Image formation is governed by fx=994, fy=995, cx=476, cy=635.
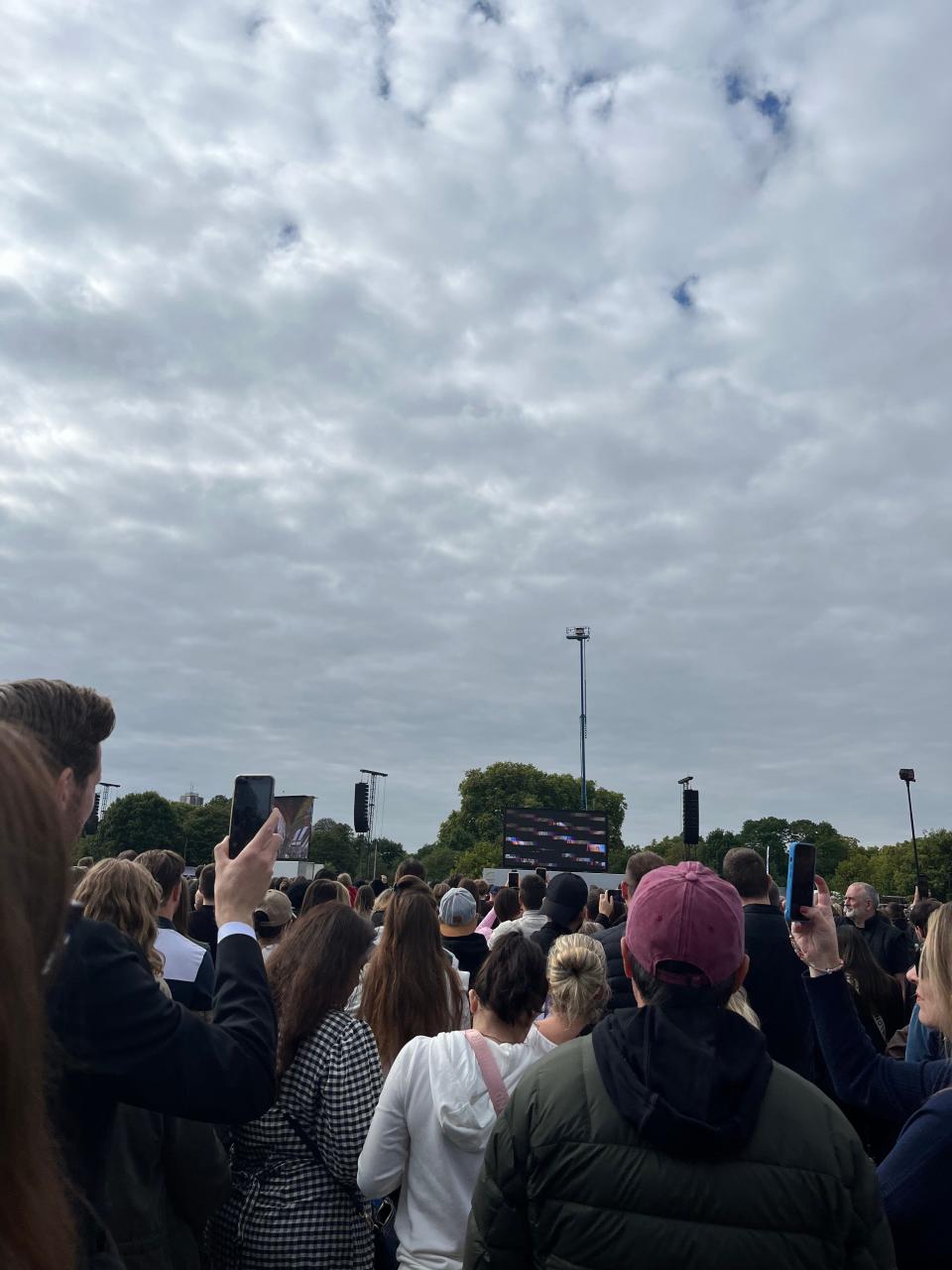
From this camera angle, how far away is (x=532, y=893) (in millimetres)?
9117

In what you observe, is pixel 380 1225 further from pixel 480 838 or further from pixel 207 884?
pixel 480 838

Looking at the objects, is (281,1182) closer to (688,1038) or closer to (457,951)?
(688,1038)

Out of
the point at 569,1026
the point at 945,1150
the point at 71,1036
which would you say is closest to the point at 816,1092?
the point at 945,1150

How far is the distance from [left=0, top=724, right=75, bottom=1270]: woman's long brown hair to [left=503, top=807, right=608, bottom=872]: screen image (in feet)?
119

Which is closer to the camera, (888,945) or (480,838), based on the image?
(888,945)

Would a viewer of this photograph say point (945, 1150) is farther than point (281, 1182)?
No

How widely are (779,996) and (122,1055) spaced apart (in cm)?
465

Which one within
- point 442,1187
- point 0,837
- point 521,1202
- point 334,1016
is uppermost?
point 0,837

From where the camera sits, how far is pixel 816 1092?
2283 mm

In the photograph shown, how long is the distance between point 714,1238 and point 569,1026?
7.26 ft

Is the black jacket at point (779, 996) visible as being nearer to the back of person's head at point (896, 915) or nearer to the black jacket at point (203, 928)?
the black jacket at point (203, 928)

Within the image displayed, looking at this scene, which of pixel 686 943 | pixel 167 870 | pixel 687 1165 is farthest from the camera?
pixel 167 870

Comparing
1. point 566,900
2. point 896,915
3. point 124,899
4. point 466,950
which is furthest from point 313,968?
point 896,915

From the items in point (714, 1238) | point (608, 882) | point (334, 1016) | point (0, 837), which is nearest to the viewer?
point (0, 837)
